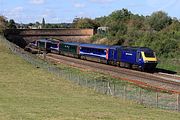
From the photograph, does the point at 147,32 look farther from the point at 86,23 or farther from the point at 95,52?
the point at 86,23

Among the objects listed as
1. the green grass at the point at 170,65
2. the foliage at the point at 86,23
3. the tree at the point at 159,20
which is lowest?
the green grass at the point at 170,65

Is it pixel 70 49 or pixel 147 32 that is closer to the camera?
pixel 70 49

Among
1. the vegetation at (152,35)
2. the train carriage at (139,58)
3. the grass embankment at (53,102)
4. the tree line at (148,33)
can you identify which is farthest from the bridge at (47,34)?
the grass embankment at (53,102)

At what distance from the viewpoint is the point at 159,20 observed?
14525 centimetres

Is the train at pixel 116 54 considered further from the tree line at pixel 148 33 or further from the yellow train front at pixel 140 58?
the tree line at pixel 148 33

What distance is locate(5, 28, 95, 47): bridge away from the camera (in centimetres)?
14325

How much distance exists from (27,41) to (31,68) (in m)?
86.1

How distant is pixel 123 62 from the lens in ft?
232

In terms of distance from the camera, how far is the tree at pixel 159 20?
143 meters

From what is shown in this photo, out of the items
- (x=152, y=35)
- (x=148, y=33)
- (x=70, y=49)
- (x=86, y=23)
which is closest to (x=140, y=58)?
(x=70, y=49)

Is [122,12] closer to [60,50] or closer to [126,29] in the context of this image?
[126,29]

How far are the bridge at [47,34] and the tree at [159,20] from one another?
18432 millimetres

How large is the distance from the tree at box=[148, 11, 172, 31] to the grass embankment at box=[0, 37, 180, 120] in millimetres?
87917

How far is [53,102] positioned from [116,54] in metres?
43.7
